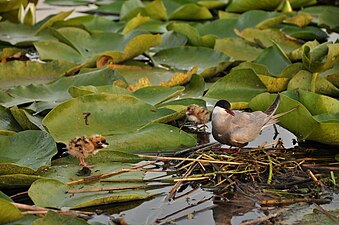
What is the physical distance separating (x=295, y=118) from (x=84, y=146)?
122 centimetres

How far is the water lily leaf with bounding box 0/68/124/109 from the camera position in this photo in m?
4.67

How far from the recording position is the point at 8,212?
3.05 m

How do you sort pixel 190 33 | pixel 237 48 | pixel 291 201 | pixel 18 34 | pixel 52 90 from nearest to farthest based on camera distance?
pixel 291 201 → pixel 52 90 → pixel 237 48 → pixel 190 33 → pixel 18 34

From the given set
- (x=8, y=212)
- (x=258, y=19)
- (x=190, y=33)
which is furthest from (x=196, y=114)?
(x=258, y=19)

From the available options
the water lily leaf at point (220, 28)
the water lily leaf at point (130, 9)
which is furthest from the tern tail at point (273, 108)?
the water lily leaf at point (130, 9)

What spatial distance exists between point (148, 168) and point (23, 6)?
3.25 metres

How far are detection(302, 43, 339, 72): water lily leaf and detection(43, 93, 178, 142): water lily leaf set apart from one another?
38.2 inches

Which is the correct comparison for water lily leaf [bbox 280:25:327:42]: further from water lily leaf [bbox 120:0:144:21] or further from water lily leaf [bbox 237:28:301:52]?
water lily leaf [bbox 120:0:144:21]

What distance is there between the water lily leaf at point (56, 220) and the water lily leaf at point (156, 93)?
69.5 inches

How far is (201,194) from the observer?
143 inches

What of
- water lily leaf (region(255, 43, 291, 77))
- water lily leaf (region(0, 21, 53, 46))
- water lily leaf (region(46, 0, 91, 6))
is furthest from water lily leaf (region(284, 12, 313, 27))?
water lily leaf (region(46, 0, 91, 6))

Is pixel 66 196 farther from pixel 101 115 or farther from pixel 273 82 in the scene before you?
pixel 273 82

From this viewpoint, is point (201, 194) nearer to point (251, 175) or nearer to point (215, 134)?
point (251, 175)

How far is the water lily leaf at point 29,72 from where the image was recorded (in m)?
5.26
